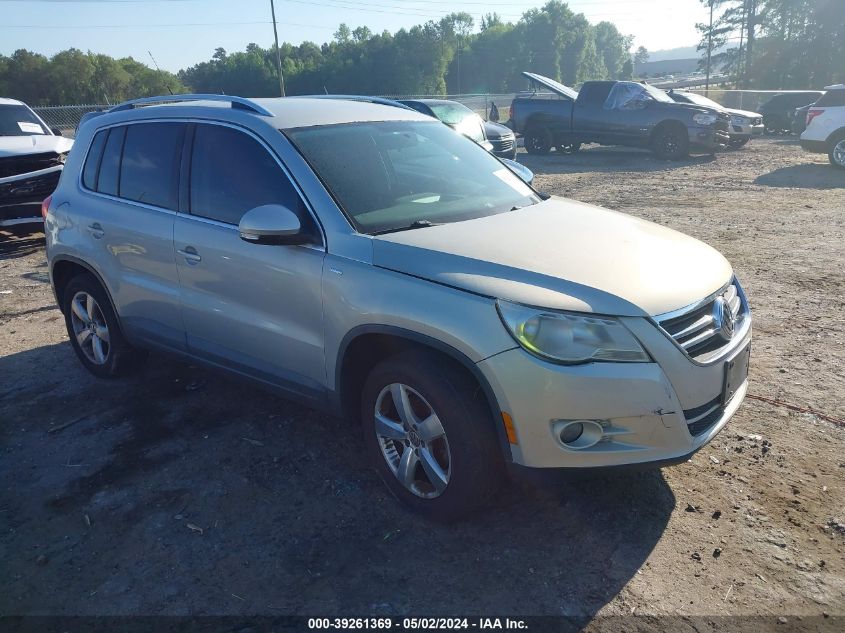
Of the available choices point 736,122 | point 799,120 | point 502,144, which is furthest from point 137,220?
point 799,120

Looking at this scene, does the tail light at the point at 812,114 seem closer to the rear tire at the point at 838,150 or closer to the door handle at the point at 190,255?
the rear tire at the point at 838,150

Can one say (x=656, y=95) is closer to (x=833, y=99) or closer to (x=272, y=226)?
(x=833, y=99)

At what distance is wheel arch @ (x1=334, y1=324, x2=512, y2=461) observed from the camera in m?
2.96

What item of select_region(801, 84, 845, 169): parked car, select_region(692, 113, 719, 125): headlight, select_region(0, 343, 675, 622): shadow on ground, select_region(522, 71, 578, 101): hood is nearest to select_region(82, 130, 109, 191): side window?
select_region(0, 343, 675, 622): shadow on ground

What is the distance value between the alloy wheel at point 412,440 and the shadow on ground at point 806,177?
1220cm

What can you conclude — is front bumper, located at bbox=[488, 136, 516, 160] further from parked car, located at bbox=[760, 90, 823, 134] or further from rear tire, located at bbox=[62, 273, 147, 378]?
parked car, located at bbox=[760, 90, 823, 134]

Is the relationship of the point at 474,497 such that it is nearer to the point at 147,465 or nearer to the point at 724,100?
the point at 147,465

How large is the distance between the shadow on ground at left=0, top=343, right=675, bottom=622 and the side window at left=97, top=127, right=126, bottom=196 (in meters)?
1.60

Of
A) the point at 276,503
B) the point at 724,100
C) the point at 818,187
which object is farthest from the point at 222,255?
the point at 724,100

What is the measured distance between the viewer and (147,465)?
4.04m

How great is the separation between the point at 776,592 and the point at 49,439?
407 cm

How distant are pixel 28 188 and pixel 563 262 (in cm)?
915

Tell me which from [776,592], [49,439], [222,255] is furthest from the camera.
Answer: [49,439]

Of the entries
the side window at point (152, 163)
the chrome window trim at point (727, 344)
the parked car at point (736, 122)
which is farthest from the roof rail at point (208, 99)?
the parked car at point (736, 122)
